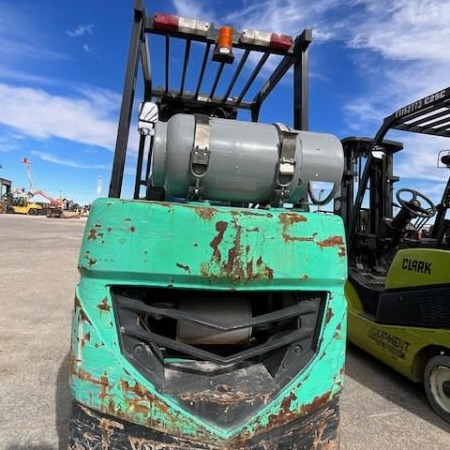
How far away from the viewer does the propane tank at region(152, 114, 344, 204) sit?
1.98 metres

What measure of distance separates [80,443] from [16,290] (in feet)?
20.8

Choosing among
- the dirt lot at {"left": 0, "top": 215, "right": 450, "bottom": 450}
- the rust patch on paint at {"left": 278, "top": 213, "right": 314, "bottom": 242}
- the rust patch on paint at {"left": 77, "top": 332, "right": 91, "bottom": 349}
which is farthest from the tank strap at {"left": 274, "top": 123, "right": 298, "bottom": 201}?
the dirt lot at {"left": 0, "top": 215, "right": 450, "bottom": 450}

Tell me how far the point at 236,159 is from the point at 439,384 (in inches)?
105

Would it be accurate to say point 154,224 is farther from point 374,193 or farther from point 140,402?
point 374,193

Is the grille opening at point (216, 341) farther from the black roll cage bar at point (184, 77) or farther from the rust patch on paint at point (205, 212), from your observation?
the black roll cage bar at point (184, 77)

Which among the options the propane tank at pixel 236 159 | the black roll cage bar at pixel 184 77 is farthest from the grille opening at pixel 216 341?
the black roll cage bar at pixel 184 77

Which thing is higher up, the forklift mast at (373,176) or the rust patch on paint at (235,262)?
the forklift mast at (373,176)

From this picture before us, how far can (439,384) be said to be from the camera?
3.50 m

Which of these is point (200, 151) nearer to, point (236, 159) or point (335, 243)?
point (236, 159)

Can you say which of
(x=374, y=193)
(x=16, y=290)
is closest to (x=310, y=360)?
(x=374, y=193)

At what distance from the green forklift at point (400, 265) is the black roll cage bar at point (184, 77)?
171cm

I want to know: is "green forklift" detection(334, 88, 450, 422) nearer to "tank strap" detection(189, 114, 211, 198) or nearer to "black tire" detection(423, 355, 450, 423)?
"black tire" detection(423, 355, 450, 423)

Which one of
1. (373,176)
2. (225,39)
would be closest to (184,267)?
(225,39)

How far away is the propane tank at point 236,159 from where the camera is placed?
78.1 inches
